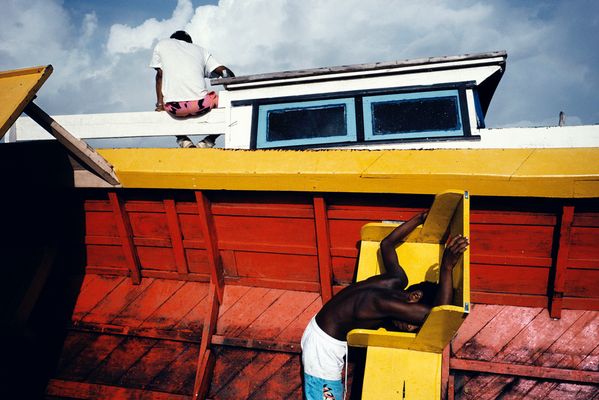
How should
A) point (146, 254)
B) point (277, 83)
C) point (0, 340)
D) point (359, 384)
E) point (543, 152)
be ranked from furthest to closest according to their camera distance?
point (277, 83) → point (146, 254) → point (0, 340) → point (359, 384) → point (543, 152)

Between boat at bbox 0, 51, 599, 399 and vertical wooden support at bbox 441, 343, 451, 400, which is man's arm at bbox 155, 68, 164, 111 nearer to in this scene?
boat at bbox 0, 51, 599, 399

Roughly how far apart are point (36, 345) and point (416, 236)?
3392 millimetres

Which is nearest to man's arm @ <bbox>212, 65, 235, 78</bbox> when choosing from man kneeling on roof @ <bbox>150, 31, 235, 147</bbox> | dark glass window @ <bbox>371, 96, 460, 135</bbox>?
man kneeling on roof @ <bbox>150, 31, 235, 147</bbox>

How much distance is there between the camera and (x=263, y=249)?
10.4ft

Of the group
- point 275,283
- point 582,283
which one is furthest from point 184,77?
point 582,283

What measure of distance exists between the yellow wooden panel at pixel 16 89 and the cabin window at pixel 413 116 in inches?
119

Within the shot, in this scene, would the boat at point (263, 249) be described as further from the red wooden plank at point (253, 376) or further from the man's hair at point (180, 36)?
the man's hair at point (180, 36)

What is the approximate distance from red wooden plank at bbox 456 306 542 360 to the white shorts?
923mm

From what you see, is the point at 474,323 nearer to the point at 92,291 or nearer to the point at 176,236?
the point at 176,236

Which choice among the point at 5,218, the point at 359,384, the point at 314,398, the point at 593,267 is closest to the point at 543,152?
the point at 593,267

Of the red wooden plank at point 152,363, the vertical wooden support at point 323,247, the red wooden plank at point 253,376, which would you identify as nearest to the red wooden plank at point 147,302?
the red wooden plank at point 152,363

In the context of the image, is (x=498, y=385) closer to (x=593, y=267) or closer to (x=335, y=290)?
(x=593, y=267)

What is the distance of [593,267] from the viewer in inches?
101

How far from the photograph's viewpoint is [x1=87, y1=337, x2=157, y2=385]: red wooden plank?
10.3ft
